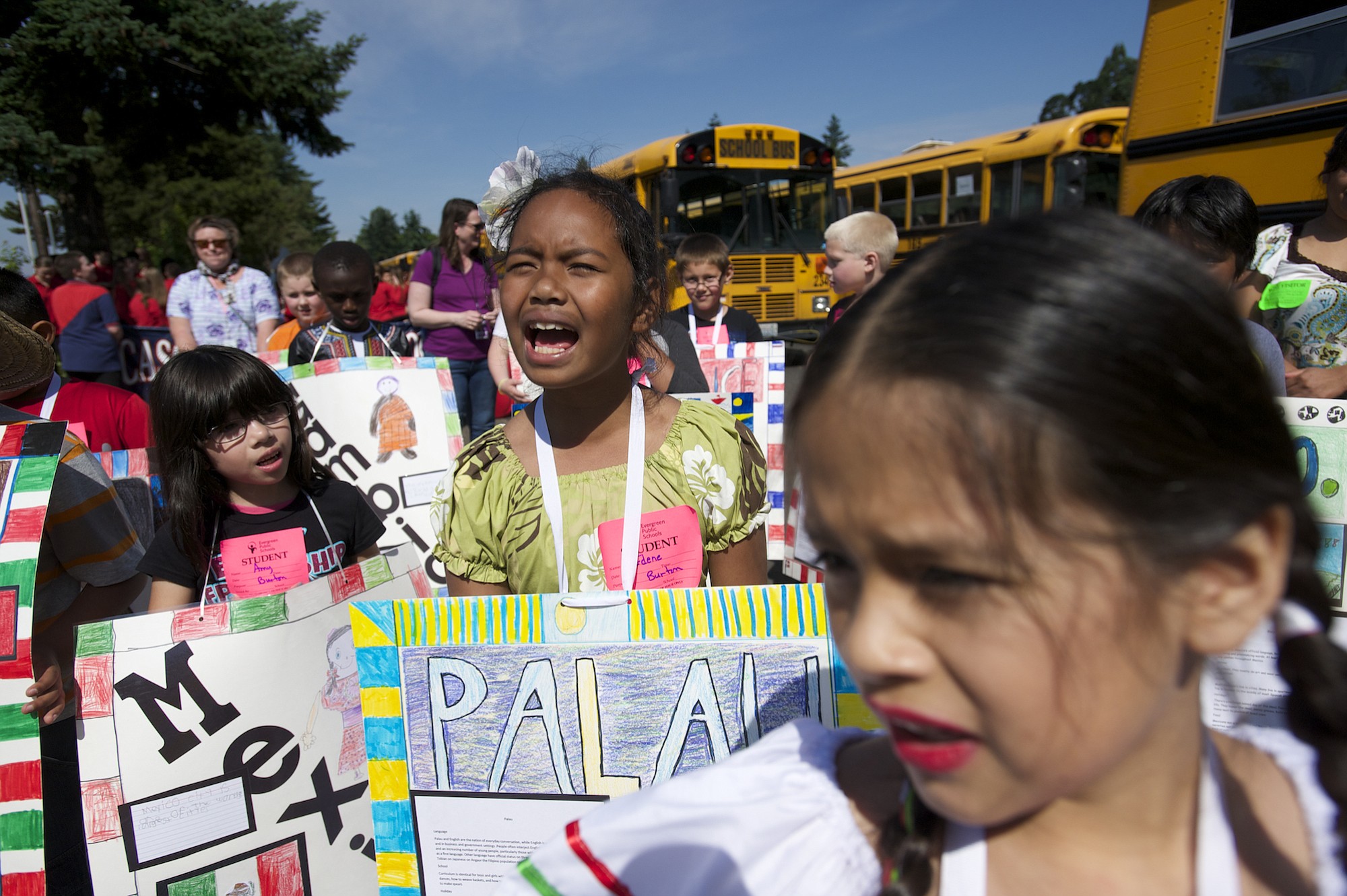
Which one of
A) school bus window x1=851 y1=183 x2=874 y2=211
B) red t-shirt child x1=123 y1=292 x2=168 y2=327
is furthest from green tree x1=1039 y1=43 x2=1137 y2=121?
red t-shirt child x1=123 y1=292 x2=168 y2=327

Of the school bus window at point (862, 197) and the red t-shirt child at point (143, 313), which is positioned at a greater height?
the school bus window at point (862, 197)

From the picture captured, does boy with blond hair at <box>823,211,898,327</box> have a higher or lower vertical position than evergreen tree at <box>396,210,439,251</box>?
lower

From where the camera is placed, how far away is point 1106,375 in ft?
1.91

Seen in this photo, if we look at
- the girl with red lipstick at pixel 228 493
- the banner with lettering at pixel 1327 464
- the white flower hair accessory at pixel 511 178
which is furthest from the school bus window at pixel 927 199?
the girl with red lipstick at pixel 228 493

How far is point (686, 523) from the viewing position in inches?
66.3

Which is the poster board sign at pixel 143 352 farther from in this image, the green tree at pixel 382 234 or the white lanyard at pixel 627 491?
the green tree at pixel 382 234

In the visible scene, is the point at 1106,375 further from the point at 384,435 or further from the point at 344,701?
the point at 384,435

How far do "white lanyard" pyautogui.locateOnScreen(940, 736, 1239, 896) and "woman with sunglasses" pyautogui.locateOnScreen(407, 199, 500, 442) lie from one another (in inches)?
175

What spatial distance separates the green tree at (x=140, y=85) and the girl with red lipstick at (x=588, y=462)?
63.8 feet

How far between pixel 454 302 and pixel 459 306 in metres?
0.04

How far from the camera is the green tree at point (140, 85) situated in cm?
1557

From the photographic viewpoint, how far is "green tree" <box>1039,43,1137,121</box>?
53.7 metres

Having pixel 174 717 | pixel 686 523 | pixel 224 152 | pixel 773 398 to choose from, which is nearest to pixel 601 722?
pixel 686 523

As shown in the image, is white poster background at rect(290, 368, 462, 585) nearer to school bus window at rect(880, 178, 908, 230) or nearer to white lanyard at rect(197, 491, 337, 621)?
white lanyard at rect(197, 491, 337, 621)
